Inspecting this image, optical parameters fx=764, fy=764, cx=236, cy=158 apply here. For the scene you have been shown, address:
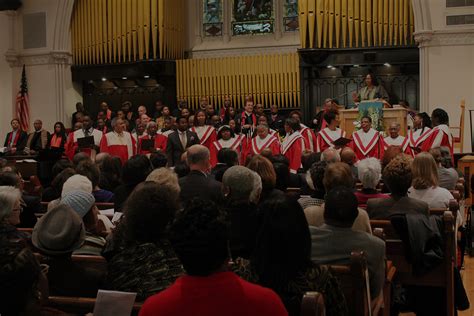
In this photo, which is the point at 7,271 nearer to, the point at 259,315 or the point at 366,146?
the point at 259,315

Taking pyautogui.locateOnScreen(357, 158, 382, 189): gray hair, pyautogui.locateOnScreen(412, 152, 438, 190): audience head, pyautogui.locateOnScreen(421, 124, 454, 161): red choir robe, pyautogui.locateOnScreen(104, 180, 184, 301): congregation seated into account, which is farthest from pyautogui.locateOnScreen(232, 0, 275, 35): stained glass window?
pyautogui.locateOnScreen(104, 180, 184, 301): congregation seated

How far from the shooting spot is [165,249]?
322cm

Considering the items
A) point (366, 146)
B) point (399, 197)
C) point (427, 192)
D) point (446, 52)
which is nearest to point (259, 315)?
point (399, 197)

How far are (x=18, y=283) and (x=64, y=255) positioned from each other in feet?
3.47

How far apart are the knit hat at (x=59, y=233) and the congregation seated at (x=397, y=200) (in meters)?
2.42

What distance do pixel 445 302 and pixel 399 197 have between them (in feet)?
2.64

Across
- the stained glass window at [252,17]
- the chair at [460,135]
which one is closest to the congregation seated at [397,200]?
the chair at [460,135]

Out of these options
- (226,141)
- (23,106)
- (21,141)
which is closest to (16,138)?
(21,141)

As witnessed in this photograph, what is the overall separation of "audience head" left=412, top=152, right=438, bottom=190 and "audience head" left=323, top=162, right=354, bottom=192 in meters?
1.08

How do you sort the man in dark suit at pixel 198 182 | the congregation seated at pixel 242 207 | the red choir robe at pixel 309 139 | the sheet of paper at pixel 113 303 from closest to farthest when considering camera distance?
the sheet of paper at pixel 113 303
the congregation seated at pixel 242 207
the man in dark suit at pixel 198 182
the red choir robe at pixel 309 139

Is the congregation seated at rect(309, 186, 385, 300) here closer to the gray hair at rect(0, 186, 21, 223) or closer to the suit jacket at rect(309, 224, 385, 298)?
the suit jacket at rect(309, 224, 385, 298)

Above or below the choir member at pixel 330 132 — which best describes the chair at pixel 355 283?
below

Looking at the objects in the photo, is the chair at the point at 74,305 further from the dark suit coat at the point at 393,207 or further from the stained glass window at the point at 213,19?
the stained glass window at the point at 213,19

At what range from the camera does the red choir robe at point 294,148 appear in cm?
1273
